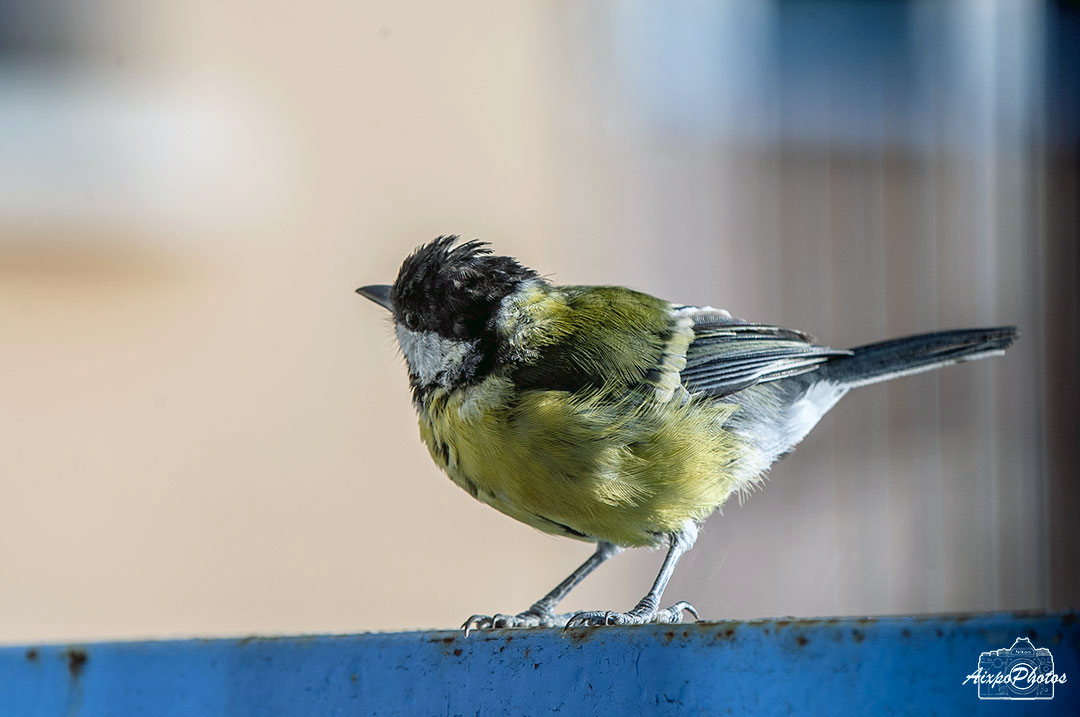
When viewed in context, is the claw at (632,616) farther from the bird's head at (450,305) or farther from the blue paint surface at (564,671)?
the bird's head at (450,305)

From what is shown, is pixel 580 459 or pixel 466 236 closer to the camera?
pixel 580 459

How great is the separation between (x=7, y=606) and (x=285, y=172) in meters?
2.16

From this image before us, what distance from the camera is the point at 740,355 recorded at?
2783mm

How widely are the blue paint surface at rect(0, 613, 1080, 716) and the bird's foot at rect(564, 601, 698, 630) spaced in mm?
327

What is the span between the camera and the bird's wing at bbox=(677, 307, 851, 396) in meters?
2.71

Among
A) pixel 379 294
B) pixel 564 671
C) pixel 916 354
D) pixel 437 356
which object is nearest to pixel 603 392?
pixel 437 356

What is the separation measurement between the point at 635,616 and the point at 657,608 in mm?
153

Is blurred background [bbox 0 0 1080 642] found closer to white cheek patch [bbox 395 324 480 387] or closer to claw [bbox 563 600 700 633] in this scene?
white cheek patch [bbox 395 324 480 387]

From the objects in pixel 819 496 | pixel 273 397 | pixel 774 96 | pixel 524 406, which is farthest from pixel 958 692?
pixel 774 96

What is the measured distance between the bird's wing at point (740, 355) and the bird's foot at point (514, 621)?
0.56m

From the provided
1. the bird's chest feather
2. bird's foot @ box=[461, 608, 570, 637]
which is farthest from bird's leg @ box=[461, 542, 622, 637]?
the bird's chest feather

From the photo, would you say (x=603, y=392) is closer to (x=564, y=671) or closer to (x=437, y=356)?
(x=437, y=356)

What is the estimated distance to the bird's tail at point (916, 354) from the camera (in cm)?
275

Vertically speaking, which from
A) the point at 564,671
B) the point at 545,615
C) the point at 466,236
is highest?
the point at 466,236
